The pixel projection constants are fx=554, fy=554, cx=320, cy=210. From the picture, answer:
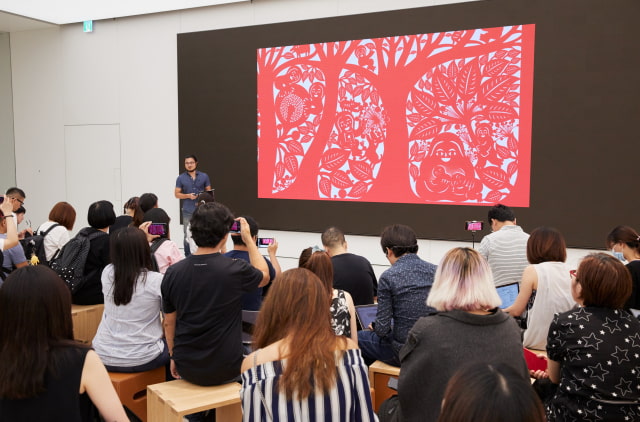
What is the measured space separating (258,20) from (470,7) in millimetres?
3043

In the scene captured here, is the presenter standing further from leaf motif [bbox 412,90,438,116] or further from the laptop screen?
the laptop screen

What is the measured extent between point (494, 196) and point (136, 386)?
16.0ft

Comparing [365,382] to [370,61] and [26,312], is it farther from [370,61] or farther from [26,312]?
[370,61]

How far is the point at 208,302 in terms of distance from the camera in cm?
259

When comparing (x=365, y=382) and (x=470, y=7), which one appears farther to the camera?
(x=470, y=7)

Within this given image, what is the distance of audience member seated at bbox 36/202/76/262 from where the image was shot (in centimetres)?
457

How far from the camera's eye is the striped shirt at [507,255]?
421 centimetres

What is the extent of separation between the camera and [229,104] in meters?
8.23

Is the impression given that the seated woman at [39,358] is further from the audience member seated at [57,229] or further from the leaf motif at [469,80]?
the leaf motif at [469,80]

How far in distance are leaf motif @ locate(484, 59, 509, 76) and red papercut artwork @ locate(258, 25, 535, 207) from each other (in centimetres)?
1

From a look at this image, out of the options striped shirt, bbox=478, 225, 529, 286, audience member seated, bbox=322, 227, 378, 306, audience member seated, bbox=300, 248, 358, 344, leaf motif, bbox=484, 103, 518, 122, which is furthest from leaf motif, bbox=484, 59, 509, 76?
audience member seated, bbox=300, 248, 358, 344

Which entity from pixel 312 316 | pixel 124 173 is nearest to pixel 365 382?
pixel 312 316

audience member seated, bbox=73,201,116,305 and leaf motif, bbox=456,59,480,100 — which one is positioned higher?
leaf motif, bbox=456,59,480,100

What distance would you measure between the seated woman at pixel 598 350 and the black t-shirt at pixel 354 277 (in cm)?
157
